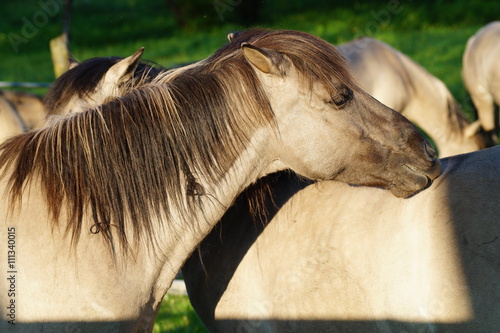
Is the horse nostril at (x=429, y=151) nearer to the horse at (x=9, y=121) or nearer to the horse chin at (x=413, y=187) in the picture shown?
the horse chin at (x=413, y=187)

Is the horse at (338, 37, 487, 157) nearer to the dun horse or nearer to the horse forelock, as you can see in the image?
the dun horse

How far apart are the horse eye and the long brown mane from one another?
0.04 meters

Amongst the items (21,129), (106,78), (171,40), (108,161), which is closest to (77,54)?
(171,40)

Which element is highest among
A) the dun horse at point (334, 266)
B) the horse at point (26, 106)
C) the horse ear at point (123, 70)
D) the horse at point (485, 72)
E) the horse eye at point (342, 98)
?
the horse eye at point (342, 98)

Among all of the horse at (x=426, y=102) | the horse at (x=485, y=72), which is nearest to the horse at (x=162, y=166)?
the horse at (x=426, y=102)

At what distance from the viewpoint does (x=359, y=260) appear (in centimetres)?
241

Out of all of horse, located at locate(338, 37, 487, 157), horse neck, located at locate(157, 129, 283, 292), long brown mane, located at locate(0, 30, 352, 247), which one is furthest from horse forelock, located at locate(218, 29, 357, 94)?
horse, located at locate(338, 37, 487, 157)

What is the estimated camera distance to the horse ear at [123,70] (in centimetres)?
339

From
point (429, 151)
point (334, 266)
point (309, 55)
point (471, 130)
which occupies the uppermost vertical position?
point (309, 55)

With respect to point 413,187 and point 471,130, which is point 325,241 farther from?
point 471,130

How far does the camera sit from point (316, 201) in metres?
2.75

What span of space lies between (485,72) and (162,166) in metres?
7.59

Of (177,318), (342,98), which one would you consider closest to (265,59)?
(342,98)

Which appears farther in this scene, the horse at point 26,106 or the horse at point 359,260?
the horse at point 26,106
